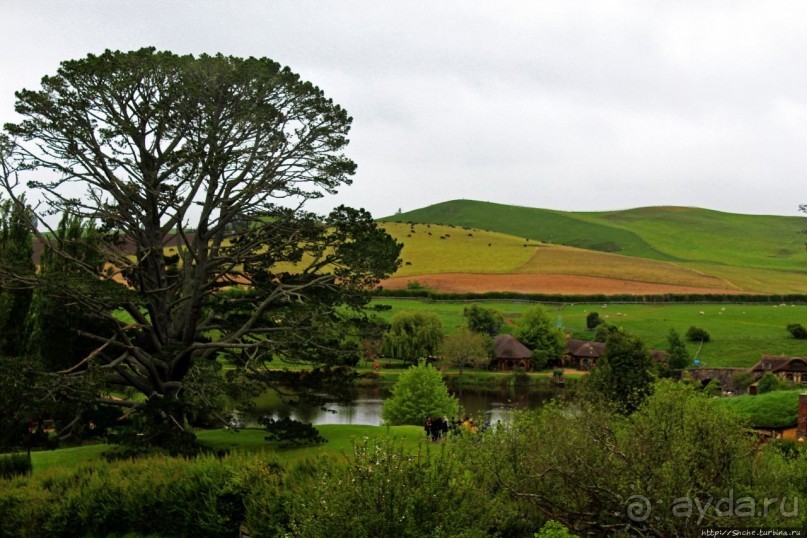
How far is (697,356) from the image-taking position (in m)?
87.2

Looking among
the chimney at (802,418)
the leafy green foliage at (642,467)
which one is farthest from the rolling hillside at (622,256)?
the leafy green foliage at (642,467)

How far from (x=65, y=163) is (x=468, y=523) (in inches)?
838

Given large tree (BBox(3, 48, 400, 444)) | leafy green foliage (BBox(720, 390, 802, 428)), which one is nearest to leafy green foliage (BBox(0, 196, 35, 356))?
large tree (BBox(3, 48, 400, 444))

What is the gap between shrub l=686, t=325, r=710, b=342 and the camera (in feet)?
303

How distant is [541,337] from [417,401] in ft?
168

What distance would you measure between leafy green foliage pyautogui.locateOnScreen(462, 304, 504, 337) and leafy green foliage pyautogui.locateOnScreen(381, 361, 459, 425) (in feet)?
163

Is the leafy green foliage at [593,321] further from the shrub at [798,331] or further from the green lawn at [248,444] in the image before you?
the green lawn at [248,444]

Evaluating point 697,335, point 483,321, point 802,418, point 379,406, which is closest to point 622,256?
point 697,335

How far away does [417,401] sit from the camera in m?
45.3

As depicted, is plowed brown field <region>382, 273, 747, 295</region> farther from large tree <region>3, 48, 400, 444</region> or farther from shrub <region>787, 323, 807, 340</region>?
large tree <region>3, 48, 400, 444</region>

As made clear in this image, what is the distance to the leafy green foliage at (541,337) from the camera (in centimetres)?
9147

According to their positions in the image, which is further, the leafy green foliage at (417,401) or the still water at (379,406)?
the still water at (379,406)

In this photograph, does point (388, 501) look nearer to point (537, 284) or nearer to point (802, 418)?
point (802, 418)

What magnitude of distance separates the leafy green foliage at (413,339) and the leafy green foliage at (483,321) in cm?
661
